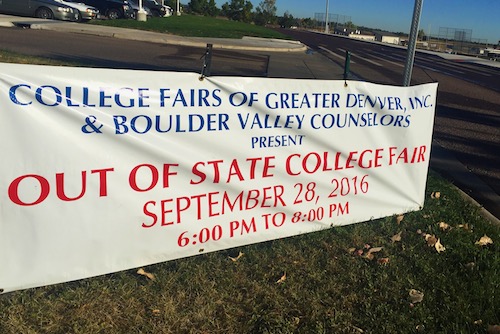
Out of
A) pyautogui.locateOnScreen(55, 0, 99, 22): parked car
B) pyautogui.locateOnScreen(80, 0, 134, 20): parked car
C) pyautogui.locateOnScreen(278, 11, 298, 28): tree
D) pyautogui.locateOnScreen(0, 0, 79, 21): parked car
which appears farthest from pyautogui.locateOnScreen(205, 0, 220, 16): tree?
pyautogui.locateOnScreen(0, 0, 79, 21): parked car

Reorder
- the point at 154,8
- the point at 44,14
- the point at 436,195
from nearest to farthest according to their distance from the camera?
the point at 436,195
the point at 44,14
the point at 154,8

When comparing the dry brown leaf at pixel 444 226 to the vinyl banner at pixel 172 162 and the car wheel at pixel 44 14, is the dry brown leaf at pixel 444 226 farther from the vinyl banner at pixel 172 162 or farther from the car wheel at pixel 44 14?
the car wheel at pixel 44 14

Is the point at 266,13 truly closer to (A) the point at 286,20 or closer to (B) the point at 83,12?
(A) the point at 286,20

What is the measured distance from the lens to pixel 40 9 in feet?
66.1

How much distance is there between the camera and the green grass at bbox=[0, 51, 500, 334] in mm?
2363

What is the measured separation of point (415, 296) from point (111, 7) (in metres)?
27.4

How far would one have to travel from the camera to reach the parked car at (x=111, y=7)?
26047 mm

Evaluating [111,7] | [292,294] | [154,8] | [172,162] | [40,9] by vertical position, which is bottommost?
[292,294]

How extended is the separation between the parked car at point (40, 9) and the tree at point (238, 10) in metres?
50.5

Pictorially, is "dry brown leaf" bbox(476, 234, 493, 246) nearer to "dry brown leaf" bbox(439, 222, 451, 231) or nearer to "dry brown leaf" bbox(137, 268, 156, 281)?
"dry brown leaf" bbox(439, 222, 451, 231)

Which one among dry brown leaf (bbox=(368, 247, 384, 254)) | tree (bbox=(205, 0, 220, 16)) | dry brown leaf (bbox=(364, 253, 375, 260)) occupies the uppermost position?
tree (bbox=(205, 0, 220, 16))

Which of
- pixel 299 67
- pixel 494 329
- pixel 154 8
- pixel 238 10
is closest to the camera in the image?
pixel 494 329

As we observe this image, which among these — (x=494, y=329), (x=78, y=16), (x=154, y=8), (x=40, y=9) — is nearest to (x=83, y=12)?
(x=78, y=16)

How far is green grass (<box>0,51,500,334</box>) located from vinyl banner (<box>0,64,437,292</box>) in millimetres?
156
